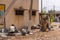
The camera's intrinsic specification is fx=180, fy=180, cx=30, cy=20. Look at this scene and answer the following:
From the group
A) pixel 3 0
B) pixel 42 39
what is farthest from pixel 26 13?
pixel 42 39

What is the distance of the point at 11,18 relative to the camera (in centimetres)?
1698

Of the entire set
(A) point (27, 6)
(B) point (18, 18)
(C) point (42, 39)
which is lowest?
(C) point (42, 39)

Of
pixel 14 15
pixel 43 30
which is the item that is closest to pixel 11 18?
pixel 14 15

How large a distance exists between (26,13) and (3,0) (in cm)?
318

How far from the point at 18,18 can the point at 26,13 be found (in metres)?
1.14

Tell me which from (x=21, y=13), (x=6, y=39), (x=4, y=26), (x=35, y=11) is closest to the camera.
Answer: (x=6, y=39)

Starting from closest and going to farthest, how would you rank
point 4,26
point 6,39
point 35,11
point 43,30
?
point 6,39
point 4,26
point 43,30
point 35,11

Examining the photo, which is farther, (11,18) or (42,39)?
(11,18)

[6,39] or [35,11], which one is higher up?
[35,11]

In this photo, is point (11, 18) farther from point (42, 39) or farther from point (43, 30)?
point (42, 39)

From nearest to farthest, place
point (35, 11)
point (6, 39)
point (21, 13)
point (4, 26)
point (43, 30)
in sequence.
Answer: point (6, 39)
point (4, 26)
point (43, 30)
point (21, 13)
point (35, 11)

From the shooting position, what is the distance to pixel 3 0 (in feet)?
52.9

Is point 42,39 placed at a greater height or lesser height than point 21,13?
lesser

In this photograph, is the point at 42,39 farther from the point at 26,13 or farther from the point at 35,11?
the point at 35,11
